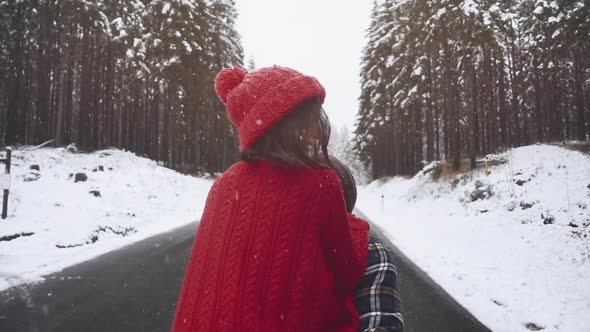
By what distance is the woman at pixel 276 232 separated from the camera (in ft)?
4.55

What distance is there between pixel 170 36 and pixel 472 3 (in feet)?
60.6

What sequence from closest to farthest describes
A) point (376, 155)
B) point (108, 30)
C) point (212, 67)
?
1. point (108, 30)
2. point (212, 67)
3. point (376, 155)

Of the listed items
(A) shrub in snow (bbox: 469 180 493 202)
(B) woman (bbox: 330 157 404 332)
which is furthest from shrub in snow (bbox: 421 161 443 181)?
(B) woman (bbox: 330 157 404 332)

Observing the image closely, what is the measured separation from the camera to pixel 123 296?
4.79 m

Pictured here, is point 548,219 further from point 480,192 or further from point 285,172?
point 285,172

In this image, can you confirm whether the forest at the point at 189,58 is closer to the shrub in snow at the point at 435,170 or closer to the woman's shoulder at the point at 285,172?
the shrub in snow at the point at 435,170

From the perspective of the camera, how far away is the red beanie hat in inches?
57.3

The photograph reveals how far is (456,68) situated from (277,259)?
2499 centimetres

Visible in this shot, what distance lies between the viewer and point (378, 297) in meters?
1.60

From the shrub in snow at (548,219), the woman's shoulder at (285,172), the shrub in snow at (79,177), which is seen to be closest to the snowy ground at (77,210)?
the shrub in snow at (79,177)

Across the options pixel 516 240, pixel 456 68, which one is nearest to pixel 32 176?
pixel 516 240

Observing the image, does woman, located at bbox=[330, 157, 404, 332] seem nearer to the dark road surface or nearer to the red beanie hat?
the red beanie hat

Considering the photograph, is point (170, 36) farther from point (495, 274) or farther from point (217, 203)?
point (217, 203)

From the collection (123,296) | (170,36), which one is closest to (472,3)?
(170,36)
